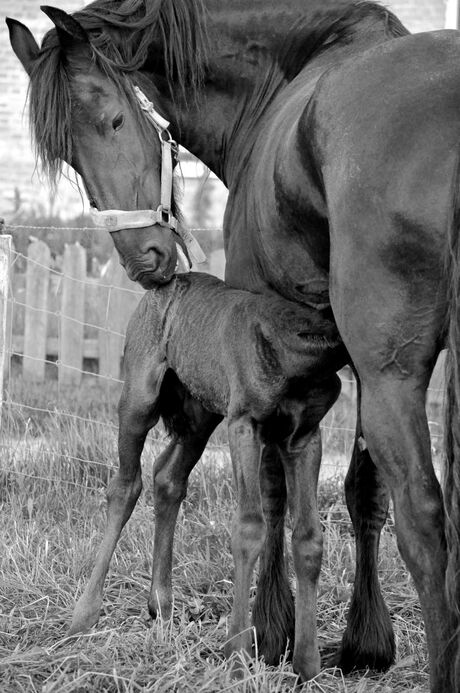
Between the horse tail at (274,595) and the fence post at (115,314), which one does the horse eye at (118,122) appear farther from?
the fence post at (115,314)

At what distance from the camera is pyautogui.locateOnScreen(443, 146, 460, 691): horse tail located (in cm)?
257

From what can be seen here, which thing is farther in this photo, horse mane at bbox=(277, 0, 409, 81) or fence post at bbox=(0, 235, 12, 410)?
fence post at bbox=(0, 235, 12, 410)

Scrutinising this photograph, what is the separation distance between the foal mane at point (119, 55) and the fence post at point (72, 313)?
4.93 m

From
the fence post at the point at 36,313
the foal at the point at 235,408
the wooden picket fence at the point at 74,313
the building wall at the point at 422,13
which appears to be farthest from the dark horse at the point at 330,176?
the building wall at the point at 422,13

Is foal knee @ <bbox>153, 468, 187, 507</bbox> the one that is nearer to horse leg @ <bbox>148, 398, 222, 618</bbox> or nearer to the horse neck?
horse leg @ <bbox>148, 398, 222, 618</bbox>

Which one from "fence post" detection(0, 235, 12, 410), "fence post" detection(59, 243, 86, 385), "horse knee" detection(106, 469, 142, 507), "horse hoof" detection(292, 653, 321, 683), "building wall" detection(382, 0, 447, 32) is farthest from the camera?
"building wall" detection(382, 0, 447, 32)

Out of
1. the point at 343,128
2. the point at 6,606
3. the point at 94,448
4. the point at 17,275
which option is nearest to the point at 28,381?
the point at 17,275

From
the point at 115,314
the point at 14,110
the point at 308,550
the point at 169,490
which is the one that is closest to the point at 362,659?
the point at 308,550

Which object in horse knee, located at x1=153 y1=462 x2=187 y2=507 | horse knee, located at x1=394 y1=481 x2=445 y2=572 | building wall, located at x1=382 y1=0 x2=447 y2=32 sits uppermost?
building wall, located at x1=382 y1=0 x2=447 y2=32

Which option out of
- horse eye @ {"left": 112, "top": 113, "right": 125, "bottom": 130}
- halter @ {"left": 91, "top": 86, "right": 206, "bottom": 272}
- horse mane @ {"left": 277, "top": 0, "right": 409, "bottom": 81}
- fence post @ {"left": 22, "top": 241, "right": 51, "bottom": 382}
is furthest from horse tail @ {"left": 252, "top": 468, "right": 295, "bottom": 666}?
fence post @ {"left": 22, "top": 241, "right": 51, "bottom": 382}

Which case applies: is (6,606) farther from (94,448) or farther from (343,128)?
(343,128)

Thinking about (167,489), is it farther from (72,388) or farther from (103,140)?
(72,388)

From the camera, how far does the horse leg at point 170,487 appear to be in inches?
155

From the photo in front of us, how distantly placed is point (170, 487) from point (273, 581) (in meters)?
0.54
